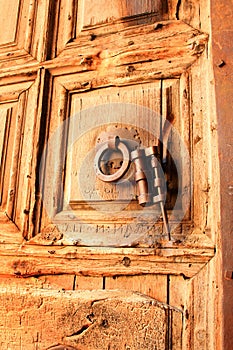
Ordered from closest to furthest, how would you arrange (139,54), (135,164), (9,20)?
(135,164)
(139,54)
(9,20)

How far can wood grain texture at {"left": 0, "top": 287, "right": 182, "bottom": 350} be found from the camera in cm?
95

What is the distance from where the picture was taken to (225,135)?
0.98 meters

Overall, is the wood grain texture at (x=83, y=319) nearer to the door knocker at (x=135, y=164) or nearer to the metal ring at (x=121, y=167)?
the door knocker at (x=135, y=164)

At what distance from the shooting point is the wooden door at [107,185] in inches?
38.7

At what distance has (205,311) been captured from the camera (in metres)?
0.93

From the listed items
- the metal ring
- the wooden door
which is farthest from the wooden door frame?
the metal ring

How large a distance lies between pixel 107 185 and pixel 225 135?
380 mm

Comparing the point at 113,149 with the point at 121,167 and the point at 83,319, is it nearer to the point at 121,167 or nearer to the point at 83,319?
the point at 121,167

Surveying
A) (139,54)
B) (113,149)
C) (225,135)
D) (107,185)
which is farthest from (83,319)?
(139,54)

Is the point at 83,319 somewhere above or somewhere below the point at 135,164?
below

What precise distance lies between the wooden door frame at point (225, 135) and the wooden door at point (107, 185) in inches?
1.8

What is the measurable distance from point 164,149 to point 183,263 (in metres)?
0.34

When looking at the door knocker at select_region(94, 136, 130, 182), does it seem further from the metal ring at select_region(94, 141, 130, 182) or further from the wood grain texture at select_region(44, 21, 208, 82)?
the wood grain texture at select_region(44, 21, 208, 82)

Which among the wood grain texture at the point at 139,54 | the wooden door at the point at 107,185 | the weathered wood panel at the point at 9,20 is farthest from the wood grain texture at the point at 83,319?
the weathered wood panel at the point at 9,20
